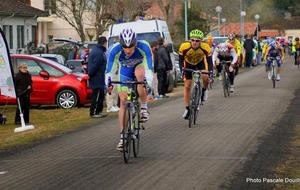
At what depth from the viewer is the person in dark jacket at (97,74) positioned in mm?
18422

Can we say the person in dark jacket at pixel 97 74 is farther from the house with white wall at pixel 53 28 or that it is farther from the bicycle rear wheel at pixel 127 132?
the house with white wall at pixel 53 28

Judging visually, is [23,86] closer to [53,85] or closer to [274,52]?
[53,85]

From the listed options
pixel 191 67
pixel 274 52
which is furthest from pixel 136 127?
pixel 274 52

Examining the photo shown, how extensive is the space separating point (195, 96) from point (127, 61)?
426cm

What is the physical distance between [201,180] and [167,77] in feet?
53.2

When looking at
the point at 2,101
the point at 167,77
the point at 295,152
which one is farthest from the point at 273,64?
the point at 295,152

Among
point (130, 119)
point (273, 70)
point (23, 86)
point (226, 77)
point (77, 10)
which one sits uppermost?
point (77, 10)

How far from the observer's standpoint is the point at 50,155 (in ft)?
39.6

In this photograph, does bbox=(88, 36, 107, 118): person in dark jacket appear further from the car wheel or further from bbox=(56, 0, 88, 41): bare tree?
bbox=(56, 0, 88, 41): bare tree

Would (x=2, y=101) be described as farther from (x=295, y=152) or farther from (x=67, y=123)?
(x=295, y=152)

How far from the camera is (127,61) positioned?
11.2m

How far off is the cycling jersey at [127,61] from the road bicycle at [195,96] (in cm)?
385

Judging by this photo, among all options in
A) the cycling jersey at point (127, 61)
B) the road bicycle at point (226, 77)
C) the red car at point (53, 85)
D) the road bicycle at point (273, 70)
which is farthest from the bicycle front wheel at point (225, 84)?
the cycling jersey at point (127, 61)
